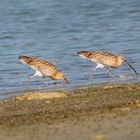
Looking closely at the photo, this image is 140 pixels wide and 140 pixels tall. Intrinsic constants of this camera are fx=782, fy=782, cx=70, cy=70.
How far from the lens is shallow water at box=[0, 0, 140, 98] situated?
15.9 meters

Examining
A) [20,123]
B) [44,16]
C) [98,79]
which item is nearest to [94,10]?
[44,16]

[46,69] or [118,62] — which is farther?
[118,62]

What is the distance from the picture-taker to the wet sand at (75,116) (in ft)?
27.3

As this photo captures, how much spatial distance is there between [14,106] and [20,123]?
166 cm

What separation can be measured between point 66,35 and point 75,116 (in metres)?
13.2

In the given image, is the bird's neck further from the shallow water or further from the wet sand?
the wet sand

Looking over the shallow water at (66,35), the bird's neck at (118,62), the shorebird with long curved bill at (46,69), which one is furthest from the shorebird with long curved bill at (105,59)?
the shorebird with long curved bill at (46,69)

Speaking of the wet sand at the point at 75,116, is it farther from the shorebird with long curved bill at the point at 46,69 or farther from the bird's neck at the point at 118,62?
the bird's neck at the point at 118,62

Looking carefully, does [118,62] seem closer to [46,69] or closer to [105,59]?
[105,59]

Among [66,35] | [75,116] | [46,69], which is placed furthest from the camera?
[66,35]

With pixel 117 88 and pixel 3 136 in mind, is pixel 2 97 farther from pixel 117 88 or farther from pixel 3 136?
pixel 3 136

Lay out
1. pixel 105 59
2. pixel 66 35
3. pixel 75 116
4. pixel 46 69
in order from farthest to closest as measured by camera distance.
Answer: pixel 66 35 < pixel 105 59 < pixel 46 69 < pixel 75 116

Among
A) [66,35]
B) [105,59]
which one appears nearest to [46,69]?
[105,59]

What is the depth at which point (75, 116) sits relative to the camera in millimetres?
9453
